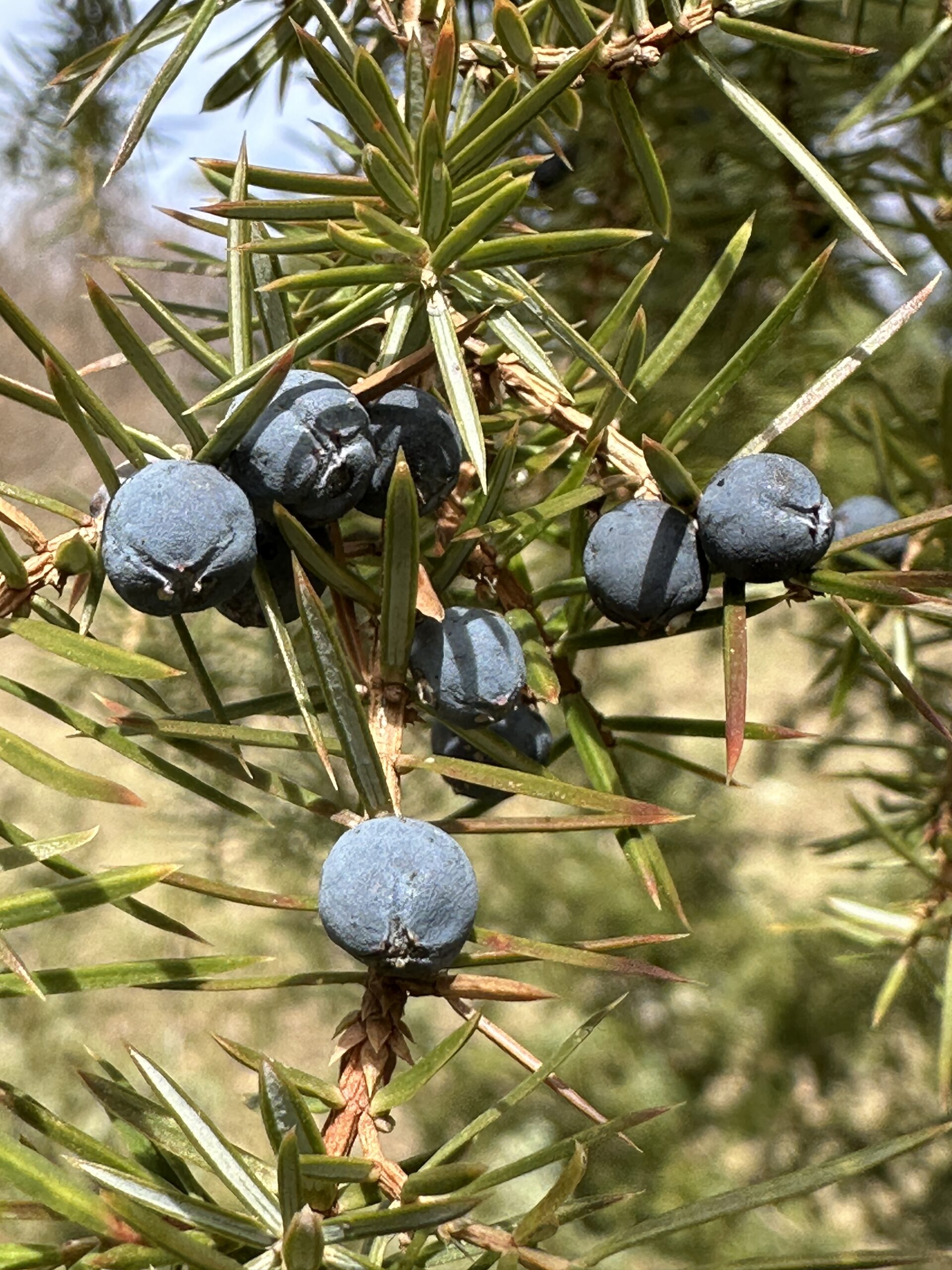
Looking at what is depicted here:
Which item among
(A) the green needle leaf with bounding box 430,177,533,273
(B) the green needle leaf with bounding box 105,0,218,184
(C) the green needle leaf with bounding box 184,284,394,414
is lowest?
(C) the green needle leaf with bounding box 184,284,394,414

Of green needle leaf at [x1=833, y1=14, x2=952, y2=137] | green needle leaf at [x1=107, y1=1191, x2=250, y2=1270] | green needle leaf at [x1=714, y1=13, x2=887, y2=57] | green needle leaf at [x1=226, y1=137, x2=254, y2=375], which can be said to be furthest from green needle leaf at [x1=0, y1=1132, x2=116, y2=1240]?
green needle leaf at [x1=833, y1=14, x2=952, y2=137]

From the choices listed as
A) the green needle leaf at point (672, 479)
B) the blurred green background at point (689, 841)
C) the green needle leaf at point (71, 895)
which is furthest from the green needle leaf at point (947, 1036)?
the green needle leaf at point (71, 895)

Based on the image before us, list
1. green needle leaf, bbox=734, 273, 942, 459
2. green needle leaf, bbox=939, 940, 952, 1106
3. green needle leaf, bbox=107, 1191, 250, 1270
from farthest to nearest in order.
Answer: green needle leaf, bbox=939, 940, 952, 1106
green needle leaf, bbox=734, 273, 942, 459
green needle leaf, bbox=107, 1191, 250, 1270

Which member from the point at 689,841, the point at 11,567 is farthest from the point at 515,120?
the point at 689,841

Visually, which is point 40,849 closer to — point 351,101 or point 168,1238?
point 168,1238

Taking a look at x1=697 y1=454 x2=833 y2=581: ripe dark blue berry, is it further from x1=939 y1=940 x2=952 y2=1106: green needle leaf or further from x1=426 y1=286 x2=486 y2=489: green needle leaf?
x1=939 y1=940 x2=952 y2=1106: green needle leaf

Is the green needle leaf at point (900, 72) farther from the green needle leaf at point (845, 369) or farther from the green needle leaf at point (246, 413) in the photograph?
the green needle leaf at point (246, 413)
